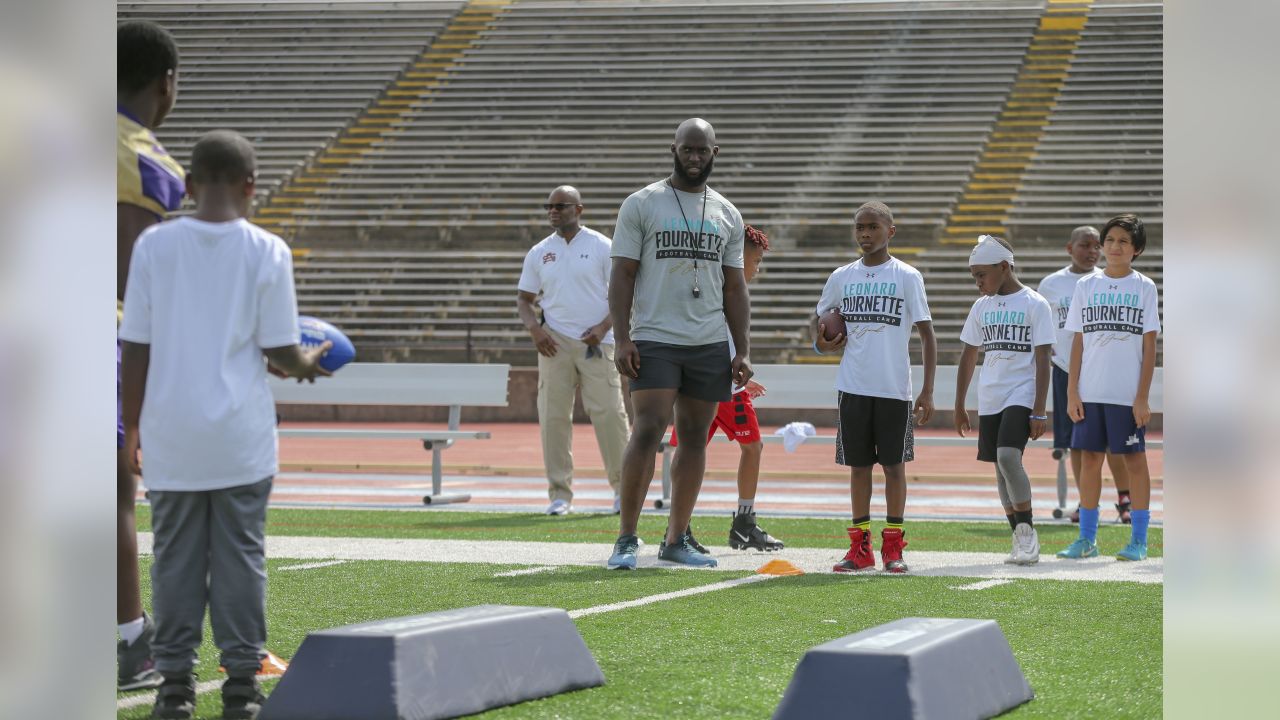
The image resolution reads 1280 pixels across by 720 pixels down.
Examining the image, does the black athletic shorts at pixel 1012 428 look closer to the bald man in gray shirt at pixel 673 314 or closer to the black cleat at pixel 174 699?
the bald man in gray shirt at pixel 673 314

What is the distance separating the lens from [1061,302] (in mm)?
10008

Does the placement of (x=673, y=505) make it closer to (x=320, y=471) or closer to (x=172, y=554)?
(x=172, y=554)

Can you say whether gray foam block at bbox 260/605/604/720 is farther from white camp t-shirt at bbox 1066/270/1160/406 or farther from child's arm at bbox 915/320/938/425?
white camp t-shirt at bbox 1066/270/1160/406

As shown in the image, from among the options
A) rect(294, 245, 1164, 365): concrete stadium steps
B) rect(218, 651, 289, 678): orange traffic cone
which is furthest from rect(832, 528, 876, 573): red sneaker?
rect(294, 245, 1164, 365): concrete stadium steps

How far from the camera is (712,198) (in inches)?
289

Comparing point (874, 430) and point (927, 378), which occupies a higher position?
point (927, 378)

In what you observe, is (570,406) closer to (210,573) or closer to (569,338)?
(569,338)

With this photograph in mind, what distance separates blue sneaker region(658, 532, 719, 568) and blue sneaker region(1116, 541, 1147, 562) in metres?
2.05

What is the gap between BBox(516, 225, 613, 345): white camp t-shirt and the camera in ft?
33.8

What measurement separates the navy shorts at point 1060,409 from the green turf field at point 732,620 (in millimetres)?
1368

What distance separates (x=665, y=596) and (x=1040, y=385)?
2.50 metres

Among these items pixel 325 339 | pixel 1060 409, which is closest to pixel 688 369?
pixel 325 339
